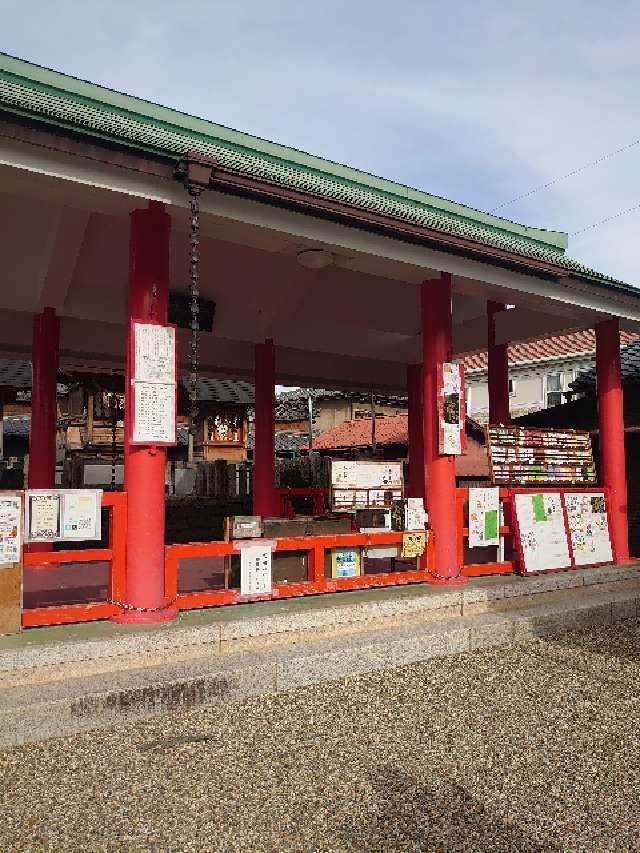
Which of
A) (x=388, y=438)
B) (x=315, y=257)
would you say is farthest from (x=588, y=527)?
(x=388, y=438)

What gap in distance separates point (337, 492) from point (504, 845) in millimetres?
5734

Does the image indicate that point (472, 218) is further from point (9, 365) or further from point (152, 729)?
point (9, 365)

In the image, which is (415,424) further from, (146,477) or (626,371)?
(146,477)

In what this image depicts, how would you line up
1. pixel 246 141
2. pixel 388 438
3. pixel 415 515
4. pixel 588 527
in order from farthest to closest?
pixel 388 438 → pixel 246 141 → pixel 588 527 → pixel 415 515

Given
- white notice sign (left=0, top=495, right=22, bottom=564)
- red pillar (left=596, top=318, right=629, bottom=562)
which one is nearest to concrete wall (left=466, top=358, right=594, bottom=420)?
red pillar (left=596, top=318, right=629, bottom=562)

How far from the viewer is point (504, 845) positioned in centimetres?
314

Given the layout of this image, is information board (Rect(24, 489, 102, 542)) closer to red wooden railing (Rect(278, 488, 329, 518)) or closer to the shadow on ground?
the shadow on ground

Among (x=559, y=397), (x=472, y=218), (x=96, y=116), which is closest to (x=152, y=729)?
(x=96, y=116)

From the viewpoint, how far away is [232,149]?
9.09 meters

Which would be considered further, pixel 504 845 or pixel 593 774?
pixel 593 774

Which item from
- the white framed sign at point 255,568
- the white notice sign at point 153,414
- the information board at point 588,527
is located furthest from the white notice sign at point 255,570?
the information board at point 588,527

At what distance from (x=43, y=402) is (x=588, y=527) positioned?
8536mm

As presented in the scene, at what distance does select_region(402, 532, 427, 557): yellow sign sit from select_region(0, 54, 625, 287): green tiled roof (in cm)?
360

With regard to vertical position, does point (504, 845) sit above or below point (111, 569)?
below
